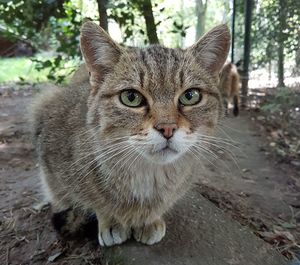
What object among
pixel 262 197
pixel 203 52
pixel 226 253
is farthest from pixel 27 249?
pixel 262 197

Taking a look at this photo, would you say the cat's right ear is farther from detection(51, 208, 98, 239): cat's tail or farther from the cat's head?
detection(51, 208, 98, 239): cat's tail

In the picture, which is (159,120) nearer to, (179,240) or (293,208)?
(179,240)

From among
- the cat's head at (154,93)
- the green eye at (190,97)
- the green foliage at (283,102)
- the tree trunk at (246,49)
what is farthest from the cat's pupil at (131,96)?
the tree trunk at (246,49)

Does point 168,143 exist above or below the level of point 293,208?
above

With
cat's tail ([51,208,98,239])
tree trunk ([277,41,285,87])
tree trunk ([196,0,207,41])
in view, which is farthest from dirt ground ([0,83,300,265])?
tree trunk ([196,0,207,41])

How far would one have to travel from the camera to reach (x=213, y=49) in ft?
7.07

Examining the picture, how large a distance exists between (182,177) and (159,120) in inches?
20.4

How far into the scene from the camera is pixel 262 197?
3334mm

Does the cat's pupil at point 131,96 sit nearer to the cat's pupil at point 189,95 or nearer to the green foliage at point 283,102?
the cat's pupil at point 189,95

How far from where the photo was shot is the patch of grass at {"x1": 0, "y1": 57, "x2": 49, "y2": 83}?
856 centimetres

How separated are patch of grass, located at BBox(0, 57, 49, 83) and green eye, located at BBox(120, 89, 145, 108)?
643 cm

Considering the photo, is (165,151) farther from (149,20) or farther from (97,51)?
(149,20)

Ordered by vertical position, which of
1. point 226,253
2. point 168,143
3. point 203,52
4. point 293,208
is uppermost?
point 203,52

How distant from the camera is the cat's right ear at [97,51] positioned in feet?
6.58
